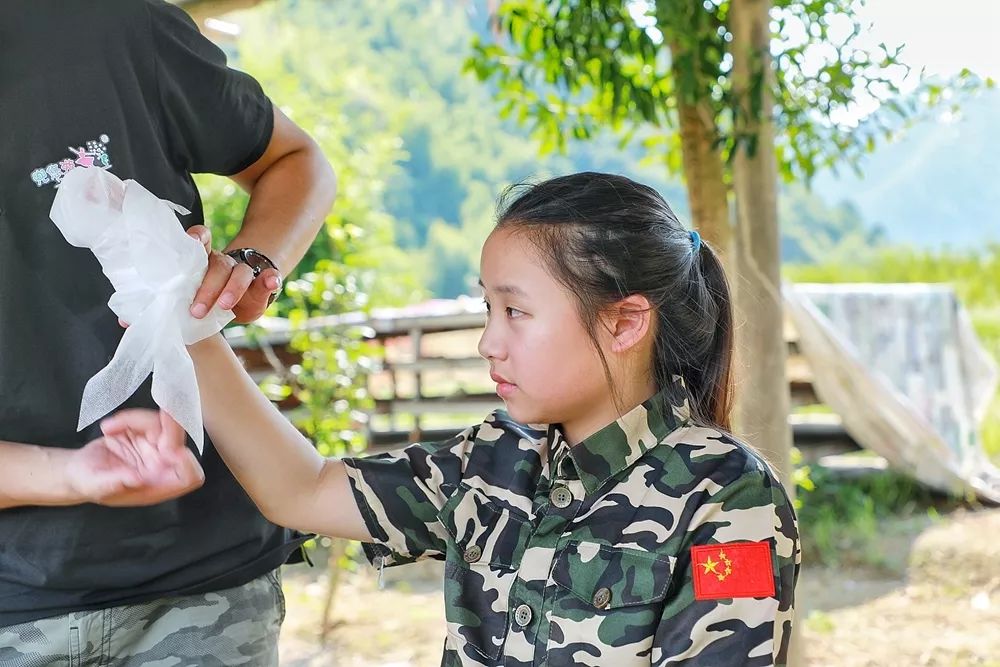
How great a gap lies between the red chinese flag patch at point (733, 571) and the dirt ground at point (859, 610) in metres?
2.80

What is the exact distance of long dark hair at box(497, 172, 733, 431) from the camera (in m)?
1.56

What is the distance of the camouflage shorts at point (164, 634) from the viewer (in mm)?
1407

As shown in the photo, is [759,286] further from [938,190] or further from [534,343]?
[938,190]

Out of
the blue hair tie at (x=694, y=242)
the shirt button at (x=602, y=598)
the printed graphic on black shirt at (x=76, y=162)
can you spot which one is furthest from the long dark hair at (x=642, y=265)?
the printed graphic on black shirt at (x=76, y=162)

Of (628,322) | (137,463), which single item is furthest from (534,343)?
(137,463)

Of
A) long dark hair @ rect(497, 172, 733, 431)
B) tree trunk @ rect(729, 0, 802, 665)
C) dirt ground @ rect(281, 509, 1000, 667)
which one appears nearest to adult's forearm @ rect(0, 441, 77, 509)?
long dark hair @ rect(497, 172, 733, 431)

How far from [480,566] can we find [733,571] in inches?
13.2

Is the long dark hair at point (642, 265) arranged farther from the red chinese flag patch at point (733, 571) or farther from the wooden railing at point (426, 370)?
the wooden railing at point (426, 370)

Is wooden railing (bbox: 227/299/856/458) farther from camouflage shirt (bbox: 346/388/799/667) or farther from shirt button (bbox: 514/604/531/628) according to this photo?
shirt button (bbox: 514/604/531/628)

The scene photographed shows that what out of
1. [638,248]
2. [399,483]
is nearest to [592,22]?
[638,248]

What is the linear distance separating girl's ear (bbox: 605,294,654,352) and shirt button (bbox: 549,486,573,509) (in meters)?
0.20

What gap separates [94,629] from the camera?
1.43m

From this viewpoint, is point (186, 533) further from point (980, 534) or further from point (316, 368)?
point (980, 534)

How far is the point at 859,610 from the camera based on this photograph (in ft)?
15.3
